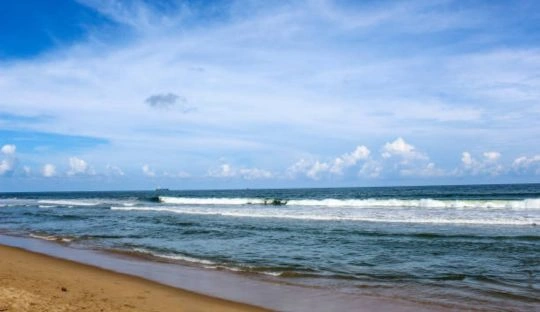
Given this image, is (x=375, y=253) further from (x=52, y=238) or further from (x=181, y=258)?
(x=52, y=238)

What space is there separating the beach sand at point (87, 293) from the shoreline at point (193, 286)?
20 mm

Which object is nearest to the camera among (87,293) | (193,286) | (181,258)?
(87,293)

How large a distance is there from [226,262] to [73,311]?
7061mm

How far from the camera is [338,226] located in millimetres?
23922

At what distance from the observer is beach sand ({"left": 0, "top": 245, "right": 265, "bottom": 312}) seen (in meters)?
7.56

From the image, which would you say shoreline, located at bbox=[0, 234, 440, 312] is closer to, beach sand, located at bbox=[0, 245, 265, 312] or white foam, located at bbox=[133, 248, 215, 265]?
beach sand, located at bbox=[0, 245, 265, 312]

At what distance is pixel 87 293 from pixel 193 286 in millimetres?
2345

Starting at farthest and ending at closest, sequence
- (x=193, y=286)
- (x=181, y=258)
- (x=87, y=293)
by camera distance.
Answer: (x=181, y=258), (x=193, y=286), (x=87, y=293)

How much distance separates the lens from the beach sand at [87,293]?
7.56 metres

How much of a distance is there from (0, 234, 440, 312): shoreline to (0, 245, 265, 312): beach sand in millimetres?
20

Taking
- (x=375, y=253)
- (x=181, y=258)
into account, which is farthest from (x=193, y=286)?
(x=375, y=253)

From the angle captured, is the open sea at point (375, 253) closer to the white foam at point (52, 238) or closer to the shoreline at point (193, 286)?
the white foam at point (52, 238)

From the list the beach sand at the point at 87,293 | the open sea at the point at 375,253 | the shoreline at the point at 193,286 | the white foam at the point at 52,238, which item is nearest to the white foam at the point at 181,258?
the open sea at the point at 375,253

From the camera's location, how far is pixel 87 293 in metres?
8.85
